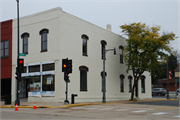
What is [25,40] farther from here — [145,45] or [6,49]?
[145,45]

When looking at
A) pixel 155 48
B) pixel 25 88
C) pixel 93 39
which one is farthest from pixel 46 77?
pixel 155 48

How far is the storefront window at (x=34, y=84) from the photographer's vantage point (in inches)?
960

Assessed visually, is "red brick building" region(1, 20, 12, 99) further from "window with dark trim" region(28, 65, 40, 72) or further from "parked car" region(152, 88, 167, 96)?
"parked car" region(152, 88, 167, 96)

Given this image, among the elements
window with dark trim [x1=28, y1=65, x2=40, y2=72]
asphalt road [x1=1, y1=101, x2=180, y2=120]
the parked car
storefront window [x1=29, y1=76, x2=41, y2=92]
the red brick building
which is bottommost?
the parked car

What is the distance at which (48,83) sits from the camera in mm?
23672

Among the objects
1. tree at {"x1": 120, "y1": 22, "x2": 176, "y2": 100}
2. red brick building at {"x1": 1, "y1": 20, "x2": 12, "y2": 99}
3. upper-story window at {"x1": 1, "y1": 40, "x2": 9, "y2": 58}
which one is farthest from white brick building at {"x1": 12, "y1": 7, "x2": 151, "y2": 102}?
tree at {"x1": 120, "y1": 22, "x2": 176, "y2": 100}

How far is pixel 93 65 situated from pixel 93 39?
3106 mm

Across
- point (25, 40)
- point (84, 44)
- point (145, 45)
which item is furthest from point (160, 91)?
point (25, 40)

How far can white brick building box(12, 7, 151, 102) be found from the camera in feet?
76.8

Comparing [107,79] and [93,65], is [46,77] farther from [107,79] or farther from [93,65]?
[107,79]

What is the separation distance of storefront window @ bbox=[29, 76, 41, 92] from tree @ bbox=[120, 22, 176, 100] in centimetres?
1148

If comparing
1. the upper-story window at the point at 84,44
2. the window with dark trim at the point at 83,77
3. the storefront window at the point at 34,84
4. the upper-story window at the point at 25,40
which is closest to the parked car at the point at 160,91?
the window with dark trim at the point at 83,77

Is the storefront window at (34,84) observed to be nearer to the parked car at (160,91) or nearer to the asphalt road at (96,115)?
the asphalt road at (96,115)

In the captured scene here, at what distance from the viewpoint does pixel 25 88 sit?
1092 inches
